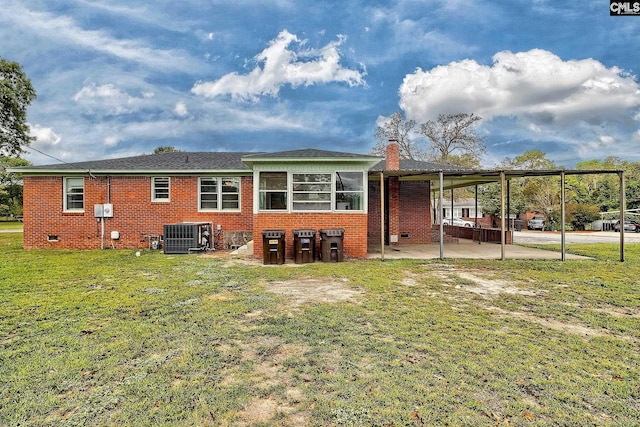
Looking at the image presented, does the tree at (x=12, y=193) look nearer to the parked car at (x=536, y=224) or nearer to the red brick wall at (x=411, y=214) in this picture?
the red brick wall at (x=411, y=214)

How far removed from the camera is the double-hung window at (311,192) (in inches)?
411

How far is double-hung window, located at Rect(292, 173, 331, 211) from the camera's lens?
10445 mm

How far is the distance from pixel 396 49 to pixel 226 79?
42.4 ft

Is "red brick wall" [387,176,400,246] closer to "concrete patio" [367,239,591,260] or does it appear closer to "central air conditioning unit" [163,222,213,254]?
"concrete patio" [367,239,591,260]

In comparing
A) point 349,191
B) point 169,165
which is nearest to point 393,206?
point 349,191

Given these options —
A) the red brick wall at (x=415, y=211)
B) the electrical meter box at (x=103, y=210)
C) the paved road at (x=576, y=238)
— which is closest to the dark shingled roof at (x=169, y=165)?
the red brick wall at (x=415, y=211)

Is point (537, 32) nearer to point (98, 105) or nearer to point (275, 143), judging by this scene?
point (275, 143)

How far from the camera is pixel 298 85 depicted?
24516 millimetres

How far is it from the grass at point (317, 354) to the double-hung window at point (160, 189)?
21.3 feet

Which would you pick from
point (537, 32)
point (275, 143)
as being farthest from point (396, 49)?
point (275, 143)

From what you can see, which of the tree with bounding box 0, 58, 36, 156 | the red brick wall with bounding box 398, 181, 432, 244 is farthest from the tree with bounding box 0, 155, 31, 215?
the red brick wall with bounding box 398, 181, 432, 244

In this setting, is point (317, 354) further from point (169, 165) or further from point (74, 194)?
point (74, 194)

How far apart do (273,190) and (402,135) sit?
80.2 feet

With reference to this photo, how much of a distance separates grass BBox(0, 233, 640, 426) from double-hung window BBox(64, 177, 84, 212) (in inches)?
296
